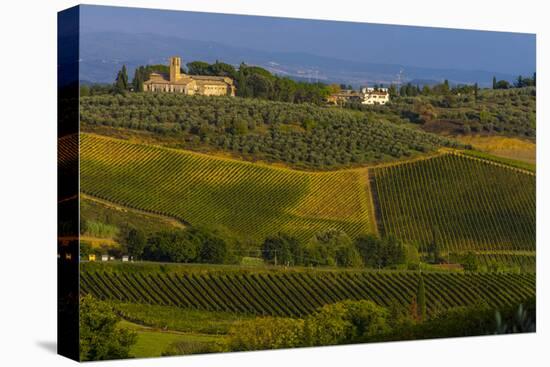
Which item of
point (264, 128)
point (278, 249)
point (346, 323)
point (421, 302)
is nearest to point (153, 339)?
point (278, 249)

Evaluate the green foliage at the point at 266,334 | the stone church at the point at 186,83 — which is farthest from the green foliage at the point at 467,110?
the green foliage at the point at 266,334

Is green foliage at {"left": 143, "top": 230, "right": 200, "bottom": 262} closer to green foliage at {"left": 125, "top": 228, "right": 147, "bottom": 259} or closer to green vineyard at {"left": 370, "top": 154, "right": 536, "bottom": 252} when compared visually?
green foliage at {"left": 125, "top": 228, "right": 147, "bottom": 259}

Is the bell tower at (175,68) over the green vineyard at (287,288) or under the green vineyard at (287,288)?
over

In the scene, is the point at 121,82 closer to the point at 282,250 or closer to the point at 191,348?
the point at 282,250

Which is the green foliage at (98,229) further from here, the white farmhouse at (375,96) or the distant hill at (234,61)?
the white farmhouse at (375,96)

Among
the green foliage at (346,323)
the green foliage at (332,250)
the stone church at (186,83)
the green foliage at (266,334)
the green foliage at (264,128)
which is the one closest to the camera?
the green foliage at (264,128)

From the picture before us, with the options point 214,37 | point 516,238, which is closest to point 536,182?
point 516,238
